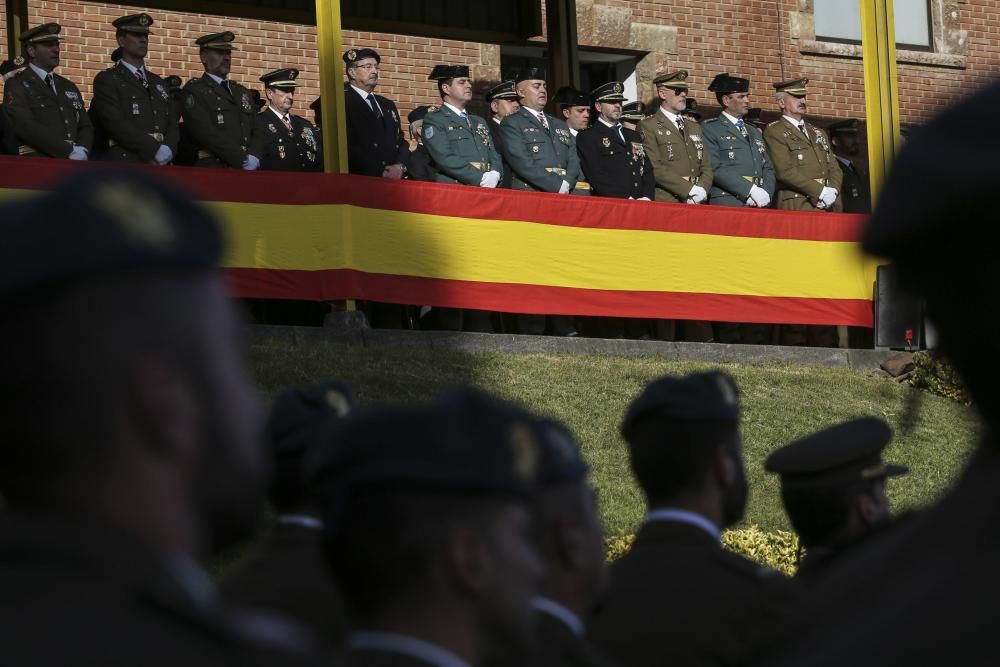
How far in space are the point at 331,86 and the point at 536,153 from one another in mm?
1688

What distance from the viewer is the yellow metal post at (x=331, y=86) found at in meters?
11.8

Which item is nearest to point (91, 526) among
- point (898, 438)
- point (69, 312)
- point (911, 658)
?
point (69, 312)

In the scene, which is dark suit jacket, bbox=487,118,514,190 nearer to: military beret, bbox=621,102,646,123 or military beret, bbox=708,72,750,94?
military beret, bbox=621,102,646,123

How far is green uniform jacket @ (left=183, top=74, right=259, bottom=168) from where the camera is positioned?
12.0 m

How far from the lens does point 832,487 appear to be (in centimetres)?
410

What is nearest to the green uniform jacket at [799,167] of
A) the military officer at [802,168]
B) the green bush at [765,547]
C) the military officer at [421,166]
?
the military officer at [802,168]

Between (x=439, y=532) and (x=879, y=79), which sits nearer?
(x=439, y=532)

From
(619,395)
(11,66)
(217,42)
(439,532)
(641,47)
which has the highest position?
(641,47)

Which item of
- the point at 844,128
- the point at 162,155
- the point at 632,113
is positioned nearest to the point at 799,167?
the point at 632,113

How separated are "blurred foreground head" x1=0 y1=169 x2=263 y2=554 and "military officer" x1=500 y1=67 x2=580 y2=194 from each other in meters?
11.3

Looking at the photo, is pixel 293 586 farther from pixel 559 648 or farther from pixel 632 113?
pixel 632 113

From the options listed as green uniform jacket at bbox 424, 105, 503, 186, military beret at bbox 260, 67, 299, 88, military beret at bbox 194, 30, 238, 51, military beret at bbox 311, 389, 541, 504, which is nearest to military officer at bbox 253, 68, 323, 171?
military beret at bbox 260, 67, 299, 88

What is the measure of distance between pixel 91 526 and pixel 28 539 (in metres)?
0.05

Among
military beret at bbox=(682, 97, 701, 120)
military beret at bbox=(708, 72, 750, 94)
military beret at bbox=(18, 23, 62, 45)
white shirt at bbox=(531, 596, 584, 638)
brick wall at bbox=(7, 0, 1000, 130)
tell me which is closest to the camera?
white shirt at bbox=(531, 596, 584, 638)
